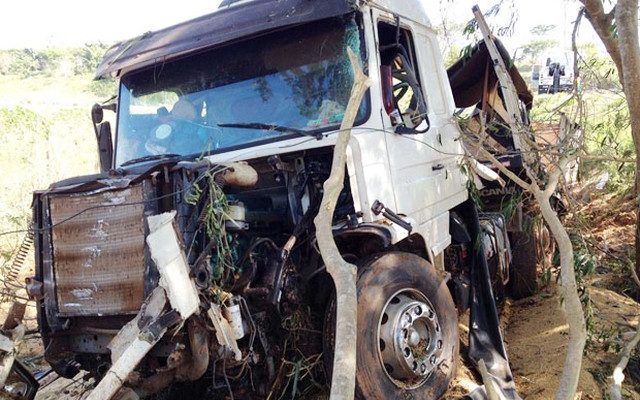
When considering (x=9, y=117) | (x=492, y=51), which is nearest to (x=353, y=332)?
(x=492, y=51)

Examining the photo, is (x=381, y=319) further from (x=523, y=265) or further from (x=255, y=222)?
(x=523, y=265)

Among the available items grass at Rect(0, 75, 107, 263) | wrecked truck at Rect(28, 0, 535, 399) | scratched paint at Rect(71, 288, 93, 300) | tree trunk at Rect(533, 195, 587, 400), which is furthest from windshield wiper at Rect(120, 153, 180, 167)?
grass at Rect(0, 75, 107, 263)

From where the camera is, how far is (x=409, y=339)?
3225 mm

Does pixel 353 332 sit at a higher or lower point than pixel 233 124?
lower

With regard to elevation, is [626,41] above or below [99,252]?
above

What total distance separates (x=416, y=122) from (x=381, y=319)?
1332 millimetres

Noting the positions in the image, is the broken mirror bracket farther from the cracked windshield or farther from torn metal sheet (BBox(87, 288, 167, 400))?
torn metal sheet (BBox(87, 288, 167, 400))

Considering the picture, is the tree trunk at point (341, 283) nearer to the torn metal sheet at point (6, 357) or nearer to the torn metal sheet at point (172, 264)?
the torn metal sheet at point (172, 264)

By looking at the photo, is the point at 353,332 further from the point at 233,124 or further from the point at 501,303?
the point at 501,303

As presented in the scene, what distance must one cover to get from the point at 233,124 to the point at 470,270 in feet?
7.60

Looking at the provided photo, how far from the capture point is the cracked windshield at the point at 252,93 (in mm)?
3432

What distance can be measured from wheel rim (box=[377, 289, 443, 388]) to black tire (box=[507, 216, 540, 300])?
2.85 meters

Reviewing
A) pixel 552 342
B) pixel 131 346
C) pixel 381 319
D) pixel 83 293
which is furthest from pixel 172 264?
pixel 552 342

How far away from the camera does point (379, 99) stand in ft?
11.3
